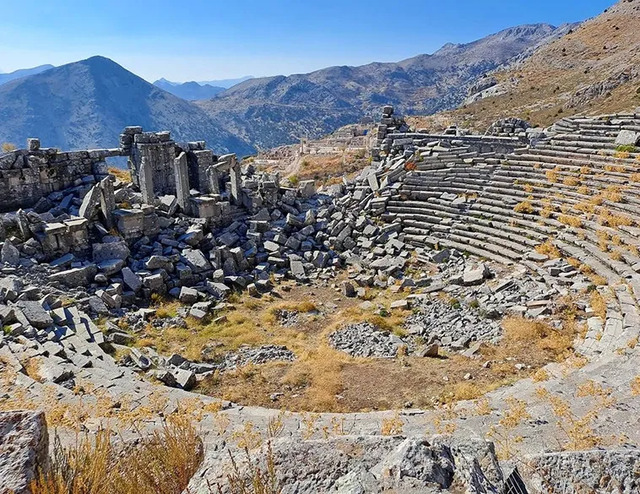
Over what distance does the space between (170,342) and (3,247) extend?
5362 millimetres

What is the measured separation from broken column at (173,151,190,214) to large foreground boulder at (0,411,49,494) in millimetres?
14248

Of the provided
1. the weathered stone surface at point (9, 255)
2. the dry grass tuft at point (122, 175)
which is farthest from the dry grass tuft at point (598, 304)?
the dry grass tuft at point (122, 175)

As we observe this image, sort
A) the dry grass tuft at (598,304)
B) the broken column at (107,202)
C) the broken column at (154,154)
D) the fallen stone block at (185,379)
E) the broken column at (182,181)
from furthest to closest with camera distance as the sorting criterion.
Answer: the broken column at (154,154)
the broken column at (182,181)
the broken column at (107,202)
the dry grass tuft at (598,304)
the fallen stone block at (185,379)

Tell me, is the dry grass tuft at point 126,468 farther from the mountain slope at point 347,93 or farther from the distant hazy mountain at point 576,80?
the mountain slope at point 347,93

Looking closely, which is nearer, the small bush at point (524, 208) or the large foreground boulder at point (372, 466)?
the large foreground boulder at point (372, 466)

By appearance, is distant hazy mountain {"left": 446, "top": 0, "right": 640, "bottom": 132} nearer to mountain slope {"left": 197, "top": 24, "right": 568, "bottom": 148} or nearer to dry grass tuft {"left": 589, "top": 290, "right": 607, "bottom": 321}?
dry grass tuft {"left": 589, "top": 290, "right": 607, "bottom": 321}

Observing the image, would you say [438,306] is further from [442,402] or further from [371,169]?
[371,169]

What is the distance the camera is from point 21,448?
3305mm

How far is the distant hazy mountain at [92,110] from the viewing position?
10069 cm

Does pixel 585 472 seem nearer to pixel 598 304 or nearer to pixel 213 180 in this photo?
pixel 598 304

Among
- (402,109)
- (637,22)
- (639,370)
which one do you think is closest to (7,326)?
(639,370)

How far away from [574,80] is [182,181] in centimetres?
4254

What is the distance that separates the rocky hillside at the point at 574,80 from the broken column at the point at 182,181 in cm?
2650

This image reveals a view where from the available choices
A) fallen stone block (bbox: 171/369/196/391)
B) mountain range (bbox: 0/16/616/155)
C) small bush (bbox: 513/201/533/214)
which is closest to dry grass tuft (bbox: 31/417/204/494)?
fallen stone block (bbox: 171/369/196/391)
